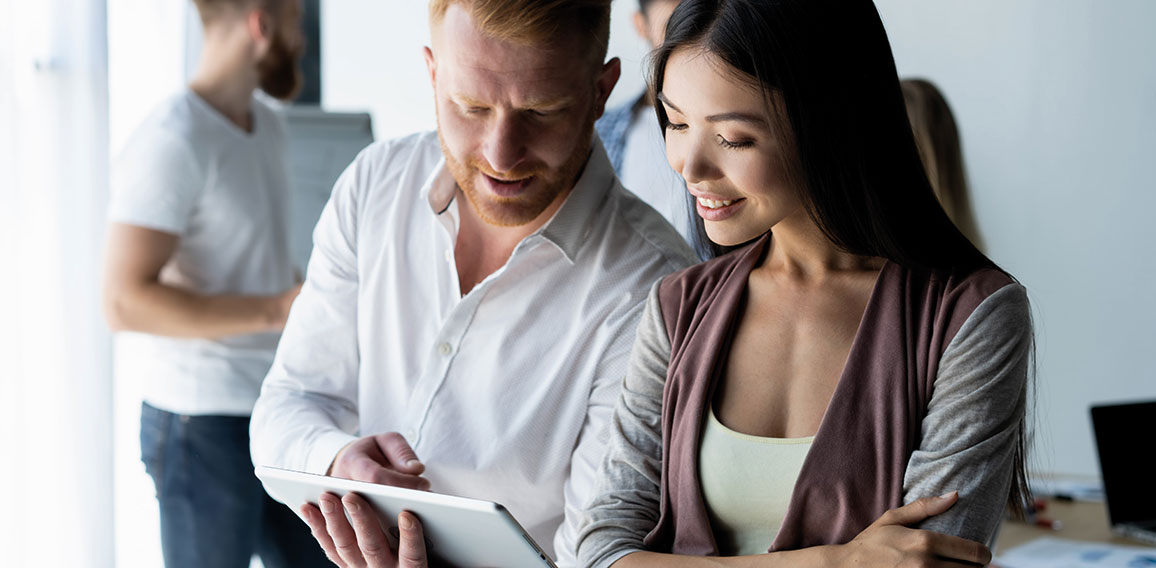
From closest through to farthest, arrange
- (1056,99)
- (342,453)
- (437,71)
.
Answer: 1. (342,453)
2. (437,71)
3. (1056,99)

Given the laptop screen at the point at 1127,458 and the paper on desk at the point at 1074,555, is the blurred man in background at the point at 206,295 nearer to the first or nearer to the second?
the paper on desk at the point at 1074,555

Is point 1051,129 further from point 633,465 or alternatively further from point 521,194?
point 633,465

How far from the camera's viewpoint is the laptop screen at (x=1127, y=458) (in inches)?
106

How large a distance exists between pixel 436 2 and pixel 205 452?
1.43 metres

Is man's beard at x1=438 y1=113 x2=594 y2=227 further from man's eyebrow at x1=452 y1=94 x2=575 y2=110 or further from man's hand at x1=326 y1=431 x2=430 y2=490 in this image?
man's hand at x1=326 y1=431 x2=430 y2=490

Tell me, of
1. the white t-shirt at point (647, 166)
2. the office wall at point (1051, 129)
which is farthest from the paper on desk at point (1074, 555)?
the office wall at point (1051, 129)

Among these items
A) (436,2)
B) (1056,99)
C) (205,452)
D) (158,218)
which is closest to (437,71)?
(436,2)

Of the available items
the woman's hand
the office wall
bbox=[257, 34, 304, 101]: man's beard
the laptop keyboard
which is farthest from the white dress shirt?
the office wall

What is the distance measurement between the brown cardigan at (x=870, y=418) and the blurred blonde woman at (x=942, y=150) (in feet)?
4.91

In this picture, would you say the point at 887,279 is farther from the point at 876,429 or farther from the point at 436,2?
the point at 436,2

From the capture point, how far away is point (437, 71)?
62.0 inches

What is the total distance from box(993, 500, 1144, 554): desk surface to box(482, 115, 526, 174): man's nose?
168 cm

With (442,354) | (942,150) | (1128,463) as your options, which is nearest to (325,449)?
(442,354)

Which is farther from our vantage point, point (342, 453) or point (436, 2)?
point (436, 2)
